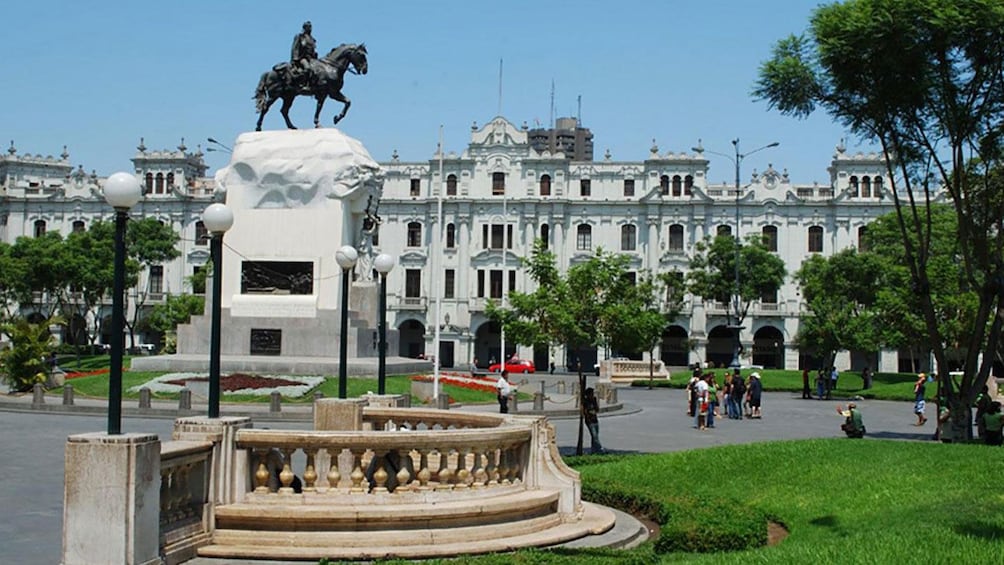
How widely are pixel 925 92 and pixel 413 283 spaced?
63.5 metres

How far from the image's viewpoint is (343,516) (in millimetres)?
10328

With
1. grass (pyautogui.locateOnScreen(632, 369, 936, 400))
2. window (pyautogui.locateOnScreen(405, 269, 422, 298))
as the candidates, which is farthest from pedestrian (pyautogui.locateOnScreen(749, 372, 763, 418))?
window (pyautogui.locateOnScreen(405, 269, 422, 298))

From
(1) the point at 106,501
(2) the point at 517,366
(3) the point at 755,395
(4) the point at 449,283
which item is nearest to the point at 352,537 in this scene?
(1) the point at 106,501

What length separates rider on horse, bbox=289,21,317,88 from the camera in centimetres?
3466

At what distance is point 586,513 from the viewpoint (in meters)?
13.0

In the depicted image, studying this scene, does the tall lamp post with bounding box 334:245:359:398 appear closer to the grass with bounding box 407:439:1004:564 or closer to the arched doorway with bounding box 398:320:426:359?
the grass with bounding box 407:439:1004:564

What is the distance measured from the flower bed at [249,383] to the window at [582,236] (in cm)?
5038

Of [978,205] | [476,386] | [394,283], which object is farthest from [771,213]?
[978,205]

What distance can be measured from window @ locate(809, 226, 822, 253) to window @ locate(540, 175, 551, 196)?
19.5 meters

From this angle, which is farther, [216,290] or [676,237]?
[676,237]

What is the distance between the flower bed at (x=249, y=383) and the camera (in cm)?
3209

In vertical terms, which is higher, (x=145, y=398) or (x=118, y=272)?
(x=118, y=272)

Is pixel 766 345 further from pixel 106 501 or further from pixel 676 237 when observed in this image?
pixel 106 501

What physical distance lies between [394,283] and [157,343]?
20.0 m
